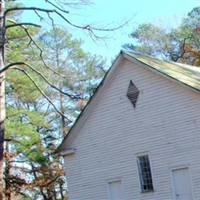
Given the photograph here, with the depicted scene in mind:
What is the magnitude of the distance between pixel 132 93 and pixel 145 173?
125 inches

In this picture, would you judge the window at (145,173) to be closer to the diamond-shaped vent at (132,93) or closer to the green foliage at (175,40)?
the diamond-shaped vent at (132,93)

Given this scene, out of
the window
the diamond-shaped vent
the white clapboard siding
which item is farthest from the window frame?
the diamond-shaped vent

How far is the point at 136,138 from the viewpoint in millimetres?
18781

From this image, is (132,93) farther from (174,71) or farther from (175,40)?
(175,40)

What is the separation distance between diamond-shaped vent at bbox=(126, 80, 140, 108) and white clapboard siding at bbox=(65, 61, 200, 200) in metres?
0.16

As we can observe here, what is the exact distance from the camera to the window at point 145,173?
1845 cm

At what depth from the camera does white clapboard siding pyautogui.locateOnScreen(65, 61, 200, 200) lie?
17.4 meters

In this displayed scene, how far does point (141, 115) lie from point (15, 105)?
10.3 meters

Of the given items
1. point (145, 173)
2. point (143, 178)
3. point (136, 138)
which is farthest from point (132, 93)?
point (143, 178)

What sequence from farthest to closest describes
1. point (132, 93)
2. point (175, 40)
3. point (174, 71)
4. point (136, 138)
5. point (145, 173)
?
point (175, 40) → point (174, 71) → point (132, 93) → point (136, 138) → point (145, 173)

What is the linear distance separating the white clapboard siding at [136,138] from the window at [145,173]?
196 mm

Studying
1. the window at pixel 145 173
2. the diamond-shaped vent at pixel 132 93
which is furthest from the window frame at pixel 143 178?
the diamond-shaped vent at pixel 132 93

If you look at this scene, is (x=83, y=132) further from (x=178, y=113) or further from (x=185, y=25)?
(x=185, y=25)

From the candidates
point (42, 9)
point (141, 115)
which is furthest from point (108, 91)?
point (42, 9)
